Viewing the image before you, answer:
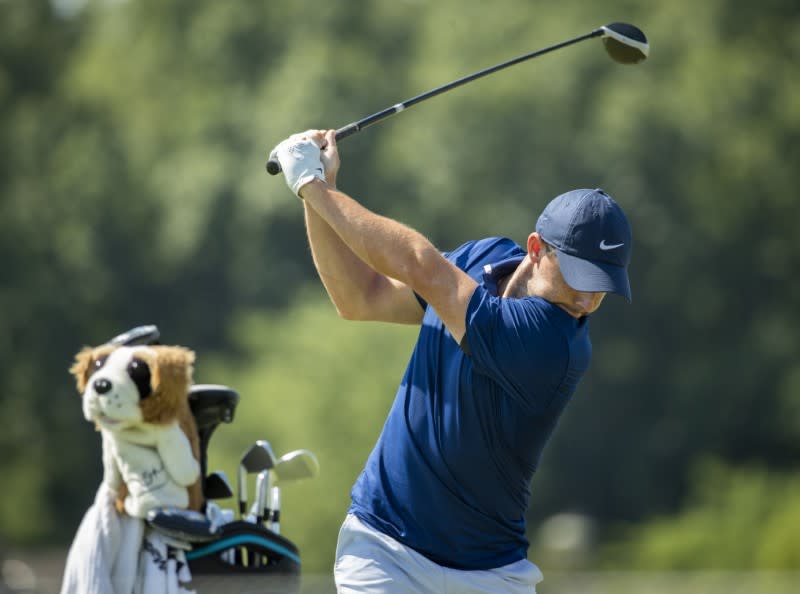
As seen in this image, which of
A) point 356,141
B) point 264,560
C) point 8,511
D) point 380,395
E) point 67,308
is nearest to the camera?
point 264,560

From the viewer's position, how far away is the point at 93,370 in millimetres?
5176

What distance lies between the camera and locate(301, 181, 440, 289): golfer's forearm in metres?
4.01

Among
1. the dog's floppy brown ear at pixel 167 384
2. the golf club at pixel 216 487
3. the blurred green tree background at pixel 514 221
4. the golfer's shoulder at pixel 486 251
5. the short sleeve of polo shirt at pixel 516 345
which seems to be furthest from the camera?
the blurred green tree background at pixel 514 221

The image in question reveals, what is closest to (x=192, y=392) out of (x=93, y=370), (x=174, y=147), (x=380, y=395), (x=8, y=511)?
(x=93, y=370)

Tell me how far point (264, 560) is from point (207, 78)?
3256 centimetres

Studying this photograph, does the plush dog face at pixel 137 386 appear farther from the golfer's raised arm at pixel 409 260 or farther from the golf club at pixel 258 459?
the golfer's raised arm at pixel 409 260

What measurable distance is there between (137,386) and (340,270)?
95 cm

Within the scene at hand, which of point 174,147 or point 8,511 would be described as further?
point 174,147

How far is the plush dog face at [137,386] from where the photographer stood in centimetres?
501

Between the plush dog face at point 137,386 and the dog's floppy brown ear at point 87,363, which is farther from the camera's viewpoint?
the dog's floppy brown ear at point 87,363

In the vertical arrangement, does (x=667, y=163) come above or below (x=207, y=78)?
below

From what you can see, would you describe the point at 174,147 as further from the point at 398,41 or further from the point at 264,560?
the point at 264,560

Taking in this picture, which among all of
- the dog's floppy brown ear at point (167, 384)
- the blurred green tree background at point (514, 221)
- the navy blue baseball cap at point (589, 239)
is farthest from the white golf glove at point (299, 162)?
the blurred green tree background at point (514, 221)

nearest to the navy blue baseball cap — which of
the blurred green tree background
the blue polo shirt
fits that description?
the blue polo shirt
